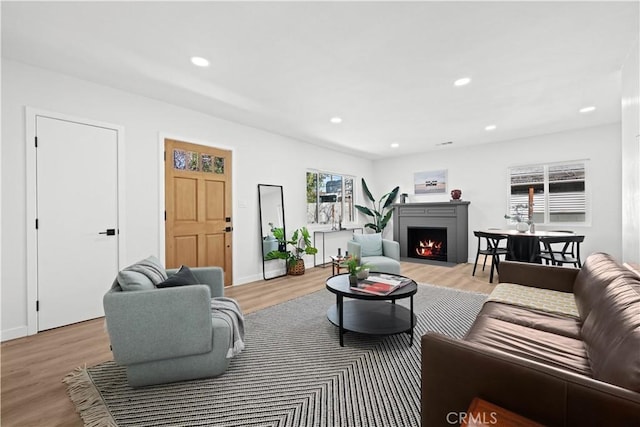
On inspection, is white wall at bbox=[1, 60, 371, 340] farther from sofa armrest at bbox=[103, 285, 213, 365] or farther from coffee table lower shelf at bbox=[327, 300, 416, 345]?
coffee table lower shelf at bbox=[327, 300, 416, 345]

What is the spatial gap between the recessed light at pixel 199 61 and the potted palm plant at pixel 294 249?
9.26 feet

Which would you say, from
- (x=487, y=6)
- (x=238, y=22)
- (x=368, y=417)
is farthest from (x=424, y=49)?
(x=368, y=417)

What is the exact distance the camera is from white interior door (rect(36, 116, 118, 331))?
281cm

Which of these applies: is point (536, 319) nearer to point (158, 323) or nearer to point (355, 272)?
point (355, 272)

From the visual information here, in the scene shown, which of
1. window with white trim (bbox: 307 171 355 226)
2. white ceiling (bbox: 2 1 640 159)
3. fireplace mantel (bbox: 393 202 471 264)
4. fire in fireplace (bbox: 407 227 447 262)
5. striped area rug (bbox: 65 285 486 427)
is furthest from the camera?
fire in fireplace (bbox: 407 227 447 262)

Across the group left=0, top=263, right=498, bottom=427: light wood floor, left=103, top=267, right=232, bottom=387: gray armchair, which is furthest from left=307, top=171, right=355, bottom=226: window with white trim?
left=103, top=267, right=232, bottom=387: gray armchair

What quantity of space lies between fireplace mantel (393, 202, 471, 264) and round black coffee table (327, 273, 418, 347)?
3850 millimetres

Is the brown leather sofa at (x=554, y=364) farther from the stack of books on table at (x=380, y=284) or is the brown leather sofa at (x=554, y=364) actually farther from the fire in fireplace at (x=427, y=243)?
the fire in fireplace at (x=427, y=243)

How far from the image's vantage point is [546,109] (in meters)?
4.08

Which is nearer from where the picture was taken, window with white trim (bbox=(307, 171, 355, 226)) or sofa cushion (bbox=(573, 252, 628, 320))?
sofa cushion (bbox=(573, 252, 628, 320))

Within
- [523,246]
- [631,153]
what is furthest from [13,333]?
[523,246]

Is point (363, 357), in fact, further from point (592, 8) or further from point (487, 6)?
point (592, 8)

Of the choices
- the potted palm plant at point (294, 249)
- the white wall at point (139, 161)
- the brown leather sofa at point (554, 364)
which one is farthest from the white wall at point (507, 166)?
the brown leather sofa at point (554, 364)

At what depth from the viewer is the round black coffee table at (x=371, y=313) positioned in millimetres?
2363
